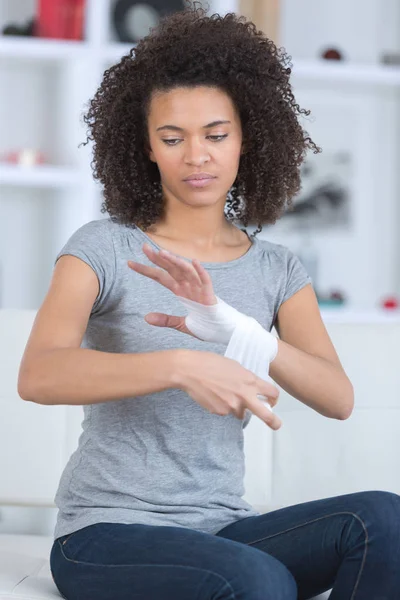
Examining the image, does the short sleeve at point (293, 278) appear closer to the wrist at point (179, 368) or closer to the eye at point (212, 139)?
the eye at point (212, 139)

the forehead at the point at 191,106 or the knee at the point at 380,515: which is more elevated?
the forehead at the point at 191,106

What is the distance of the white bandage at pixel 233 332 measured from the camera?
1332mm

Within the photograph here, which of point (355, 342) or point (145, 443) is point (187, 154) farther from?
point (355, 342)

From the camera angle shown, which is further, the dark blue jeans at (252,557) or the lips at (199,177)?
the lips at (199,177)

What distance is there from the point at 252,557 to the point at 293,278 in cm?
56

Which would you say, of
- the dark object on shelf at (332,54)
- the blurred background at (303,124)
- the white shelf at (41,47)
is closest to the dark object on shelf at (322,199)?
the blurred background at (303,124)

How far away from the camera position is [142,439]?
1472 mm

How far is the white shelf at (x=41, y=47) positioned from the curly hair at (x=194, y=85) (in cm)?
172

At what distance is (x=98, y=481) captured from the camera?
4.76 feet

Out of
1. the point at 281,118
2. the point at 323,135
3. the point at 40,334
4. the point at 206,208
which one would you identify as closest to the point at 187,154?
the point at 206,208

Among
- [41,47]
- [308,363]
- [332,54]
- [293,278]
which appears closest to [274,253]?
[293,278]

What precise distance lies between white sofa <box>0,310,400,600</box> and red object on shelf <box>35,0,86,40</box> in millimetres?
1789

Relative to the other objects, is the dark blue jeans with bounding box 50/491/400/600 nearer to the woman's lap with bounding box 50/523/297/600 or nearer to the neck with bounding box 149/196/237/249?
the woman's lap with bounding box 50/523/297/600

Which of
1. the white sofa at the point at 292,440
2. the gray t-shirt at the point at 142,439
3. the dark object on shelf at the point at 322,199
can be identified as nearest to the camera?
the gray t-shirt at the point at 142,439
